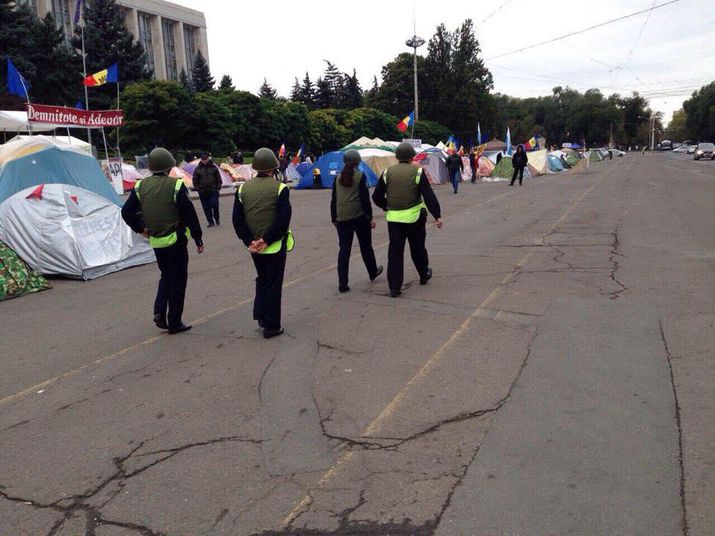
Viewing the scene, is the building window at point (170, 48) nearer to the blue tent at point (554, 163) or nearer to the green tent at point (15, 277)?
the blue tent at point (554, 163)

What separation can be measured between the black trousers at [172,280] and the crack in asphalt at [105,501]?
8.02ft

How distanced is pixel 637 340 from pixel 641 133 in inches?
6393

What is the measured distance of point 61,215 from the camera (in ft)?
32.3

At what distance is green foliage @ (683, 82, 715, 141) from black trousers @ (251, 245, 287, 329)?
368 feet

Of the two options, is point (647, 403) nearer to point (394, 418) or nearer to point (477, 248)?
point (394, 418)

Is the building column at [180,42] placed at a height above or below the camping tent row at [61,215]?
above

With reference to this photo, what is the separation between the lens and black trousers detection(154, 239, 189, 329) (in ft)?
20.2

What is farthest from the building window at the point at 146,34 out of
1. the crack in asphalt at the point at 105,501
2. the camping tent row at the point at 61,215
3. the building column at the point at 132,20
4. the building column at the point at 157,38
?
the crack in asphalt at the point at 105,501

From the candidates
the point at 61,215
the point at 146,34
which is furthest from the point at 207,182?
the point at 146,34

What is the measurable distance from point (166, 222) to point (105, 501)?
3.36 m

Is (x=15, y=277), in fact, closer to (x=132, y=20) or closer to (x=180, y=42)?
(x=132, y=20)

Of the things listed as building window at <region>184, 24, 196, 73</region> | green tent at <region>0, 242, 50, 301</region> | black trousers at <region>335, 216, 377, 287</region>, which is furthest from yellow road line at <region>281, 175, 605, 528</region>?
building window at <region>184, 24, 196, 73</region>

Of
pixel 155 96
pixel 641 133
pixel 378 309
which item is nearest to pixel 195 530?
pixel 378 309

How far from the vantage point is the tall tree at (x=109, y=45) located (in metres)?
51.5
